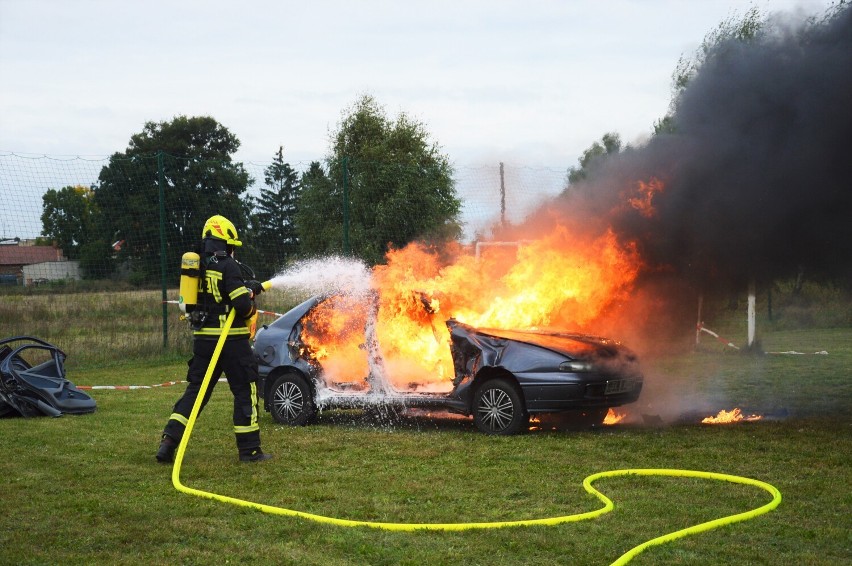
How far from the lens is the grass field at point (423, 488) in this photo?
548 cm

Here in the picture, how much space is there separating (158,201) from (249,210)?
1795 mm

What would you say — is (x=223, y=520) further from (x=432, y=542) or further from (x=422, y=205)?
(x=422, y=205)

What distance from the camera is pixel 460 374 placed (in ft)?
31.7

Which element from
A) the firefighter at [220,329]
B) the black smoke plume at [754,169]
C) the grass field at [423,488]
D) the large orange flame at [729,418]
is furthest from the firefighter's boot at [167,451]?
the large orange flame at [729,418]

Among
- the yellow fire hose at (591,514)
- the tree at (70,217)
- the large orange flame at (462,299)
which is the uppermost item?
the tree at (70,217)

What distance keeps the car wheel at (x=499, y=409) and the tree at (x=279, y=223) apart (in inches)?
377

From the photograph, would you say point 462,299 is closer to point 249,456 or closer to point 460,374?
point 460,374

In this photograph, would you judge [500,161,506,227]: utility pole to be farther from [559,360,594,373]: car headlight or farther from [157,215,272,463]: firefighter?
[157,215,272,463]: firefighter

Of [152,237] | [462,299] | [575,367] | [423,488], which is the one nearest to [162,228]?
[152,237]

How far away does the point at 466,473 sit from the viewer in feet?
25.2

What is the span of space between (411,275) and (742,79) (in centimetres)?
439

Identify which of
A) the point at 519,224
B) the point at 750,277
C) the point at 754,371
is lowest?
the point at 754,371

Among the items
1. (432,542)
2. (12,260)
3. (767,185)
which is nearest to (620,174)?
(767,185)

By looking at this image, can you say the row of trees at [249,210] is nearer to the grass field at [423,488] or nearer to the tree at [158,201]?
the tree at [158,201]
